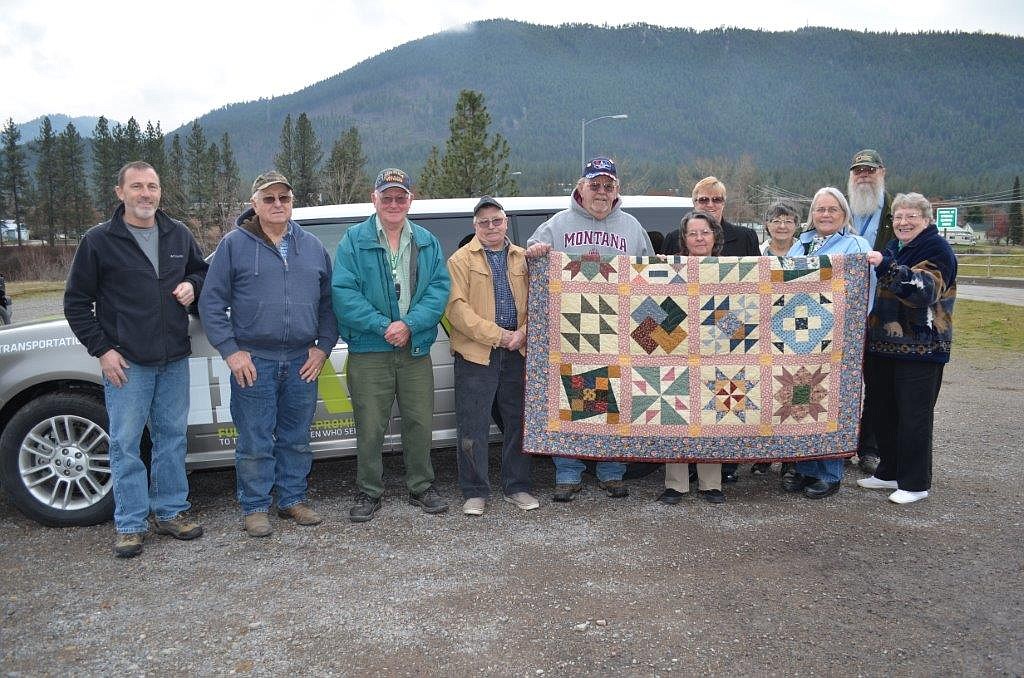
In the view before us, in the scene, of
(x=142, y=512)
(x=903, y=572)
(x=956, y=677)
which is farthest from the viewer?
(x=142, y=512)

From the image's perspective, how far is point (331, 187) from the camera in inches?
2512

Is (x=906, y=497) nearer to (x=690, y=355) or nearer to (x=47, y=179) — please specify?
(x=690, y=355)

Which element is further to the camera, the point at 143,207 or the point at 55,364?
the point at 55,364

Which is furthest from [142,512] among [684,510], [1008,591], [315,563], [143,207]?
[1008,591]

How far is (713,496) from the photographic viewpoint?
4762 mm

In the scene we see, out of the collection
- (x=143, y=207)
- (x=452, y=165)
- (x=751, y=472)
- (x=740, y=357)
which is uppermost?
(x=452, y=165)

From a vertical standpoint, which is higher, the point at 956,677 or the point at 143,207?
the point at 143,207

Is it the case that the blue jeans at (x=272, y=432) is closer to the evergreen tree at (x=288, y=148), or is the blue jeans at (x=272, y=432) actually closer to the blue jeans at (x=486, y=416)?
the blue jeans at (x=486, y=416)

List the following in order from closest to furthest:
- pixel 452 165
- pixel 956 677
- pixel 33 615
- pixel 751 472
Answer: pixel 956 677
pixel 33 615
pixel 751 472
pixel 452 165

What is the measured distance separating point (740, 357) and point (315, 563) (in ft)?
9.20

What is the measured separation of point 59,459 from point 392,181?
2.50 metres

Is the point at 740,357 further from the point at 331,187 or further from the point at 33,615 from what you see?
the point at 331,187

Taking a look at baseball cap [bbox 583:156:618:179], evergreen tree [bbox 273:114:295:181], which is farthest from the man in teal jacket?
evergreen tree [bbox 273:114:295:181]

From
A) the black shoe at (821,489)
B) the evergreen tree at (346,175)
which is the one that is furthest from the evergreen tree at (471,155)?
the black shoe at (821,489)
